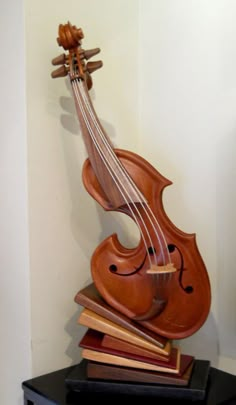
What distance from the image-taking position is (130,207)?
2.60ft

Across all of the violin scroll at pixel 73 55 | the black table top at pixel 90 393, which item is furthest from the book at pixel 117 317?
the violin scroll at pixel 73 55

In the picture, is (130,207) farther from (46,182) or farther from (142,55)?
(142,55)

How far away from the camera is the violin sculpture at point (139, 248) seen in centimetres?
79

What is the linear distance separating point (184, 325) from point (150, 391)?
0.15 metres

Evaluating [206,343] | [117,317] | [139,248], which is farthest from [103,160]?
[206,343]

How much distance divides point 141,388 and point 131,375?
1.2 inches

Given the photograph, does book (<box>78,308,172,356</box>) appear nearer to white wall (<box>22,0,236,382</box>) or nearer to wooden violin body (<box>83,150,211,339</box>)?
wooden violin body (<box>83,150,211,339</box>)

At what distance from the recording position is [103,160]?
2.60 ft

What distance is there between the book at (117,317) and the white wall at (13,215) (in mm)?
166

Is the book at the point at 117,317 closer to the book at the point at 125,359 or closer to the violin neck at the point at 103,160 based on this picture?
the book at the point at 125,359

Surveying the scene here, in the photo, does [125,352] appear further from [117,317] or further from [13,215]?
[13,215]

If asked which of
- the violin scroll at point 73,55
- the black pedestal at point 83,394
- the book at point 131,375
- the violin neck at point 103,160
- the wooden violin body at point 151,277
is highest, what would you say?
the violin scroll at point 73,55

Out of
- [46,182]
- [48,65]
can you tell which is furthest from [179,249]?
[48,65]

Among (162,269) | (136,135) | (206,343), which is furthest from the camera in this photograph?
(136,135)
